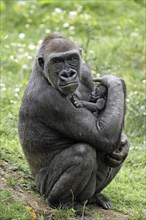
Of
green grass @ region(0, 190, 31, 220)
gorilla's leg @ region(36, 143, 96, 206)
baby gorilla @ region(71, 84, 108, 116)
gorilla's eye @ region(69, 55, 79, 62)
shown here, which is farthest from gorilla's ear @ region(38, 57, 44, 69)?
green grass @ region(0, 190, 31, 220)

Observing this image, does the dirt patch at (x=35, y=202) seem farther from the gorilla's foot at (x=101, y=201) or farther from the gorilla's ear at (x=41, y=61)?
the gorilla's ear at (x=41, y=61)

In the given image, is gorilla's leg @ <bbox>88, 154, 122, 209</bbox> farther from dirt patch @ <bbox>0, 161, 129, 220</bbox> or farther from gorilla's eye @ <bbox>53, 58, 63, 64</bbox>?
gorilla's eye @ <bbox>53, 58, 63, 64</bbox>

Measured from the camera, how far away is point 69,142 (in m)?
6.03

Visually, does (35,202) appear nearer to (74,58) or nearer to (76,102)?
(76,102)

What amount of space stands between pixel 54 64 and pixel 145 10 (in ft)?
26.3

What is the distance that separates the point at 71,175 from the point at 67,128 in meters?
0.40

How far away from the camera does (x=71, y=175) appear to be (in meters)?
5.89

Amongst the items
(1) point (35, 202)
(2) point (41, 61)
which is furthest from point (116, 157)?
(2) point (41, 61)

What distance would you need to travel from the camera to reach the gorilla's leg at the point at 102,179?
20.2 feet

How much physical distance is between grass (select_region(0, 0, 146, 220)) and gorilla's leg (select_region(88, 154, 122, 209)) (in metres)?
0.16

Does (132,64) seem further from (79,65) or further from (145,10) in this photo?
(79,65)

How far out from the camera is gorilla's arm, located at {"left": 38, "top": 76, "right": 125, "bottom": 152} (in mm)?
5852

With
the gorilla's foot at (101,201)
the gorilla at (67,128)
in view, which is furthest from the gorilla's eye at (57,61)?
the gorilla's foot at (101,201)

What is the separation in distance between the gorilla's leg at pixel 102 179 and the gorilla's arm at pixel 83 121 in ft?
0.80
